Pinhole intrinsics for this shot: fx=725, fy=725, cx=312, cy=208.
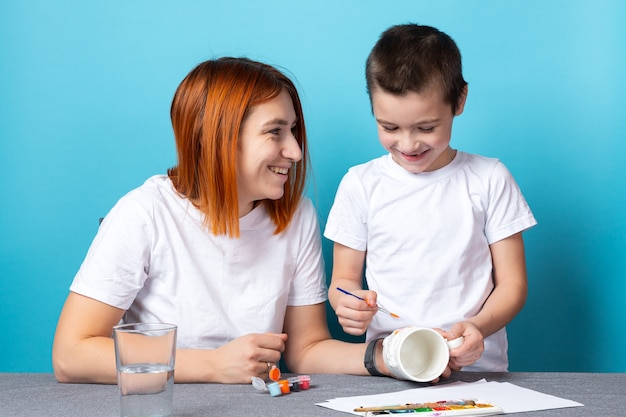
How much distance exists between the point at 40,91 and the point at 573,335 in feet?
5.57

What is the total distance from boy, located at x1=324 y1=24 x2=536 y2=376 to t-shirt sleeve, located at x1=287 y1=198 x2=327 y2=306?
0.05 meters

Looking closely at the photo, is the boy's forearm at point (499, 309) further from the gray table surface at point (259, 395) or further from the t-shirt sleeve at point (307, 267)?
the t-shirt sleeve at point (307, 267)

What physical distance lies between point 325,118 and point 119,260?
83cm

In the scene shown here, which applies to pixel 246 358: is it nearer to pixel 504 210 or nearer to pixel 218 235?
pixel 218 235

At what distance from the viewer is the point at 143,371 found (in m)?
1.05

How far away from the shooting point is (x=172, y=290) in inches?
63.1

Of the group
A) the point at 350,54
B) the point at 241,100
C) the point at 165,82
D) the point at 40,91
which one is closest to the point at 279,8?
the point at 350,54

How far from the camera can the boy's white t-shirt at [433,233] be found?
5.40 ft

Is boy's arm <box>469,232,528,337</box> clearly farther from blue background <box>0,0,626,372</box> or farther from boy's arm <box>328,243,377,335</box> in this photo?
blue background <box>0,0,626,372</box>

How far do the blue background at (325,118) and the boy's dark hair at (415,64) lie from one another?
1.50 ft

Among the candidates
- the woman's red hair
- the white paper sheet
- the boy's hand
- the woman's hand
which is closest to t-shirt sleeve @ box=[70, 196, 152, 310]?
the woman's red hair

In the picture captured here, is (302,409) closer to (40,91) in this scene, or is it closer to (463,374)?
(463,374)

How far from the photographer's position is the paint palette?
109 centimetres

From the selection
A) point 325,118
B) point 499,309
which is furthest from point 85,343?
point 325,118
